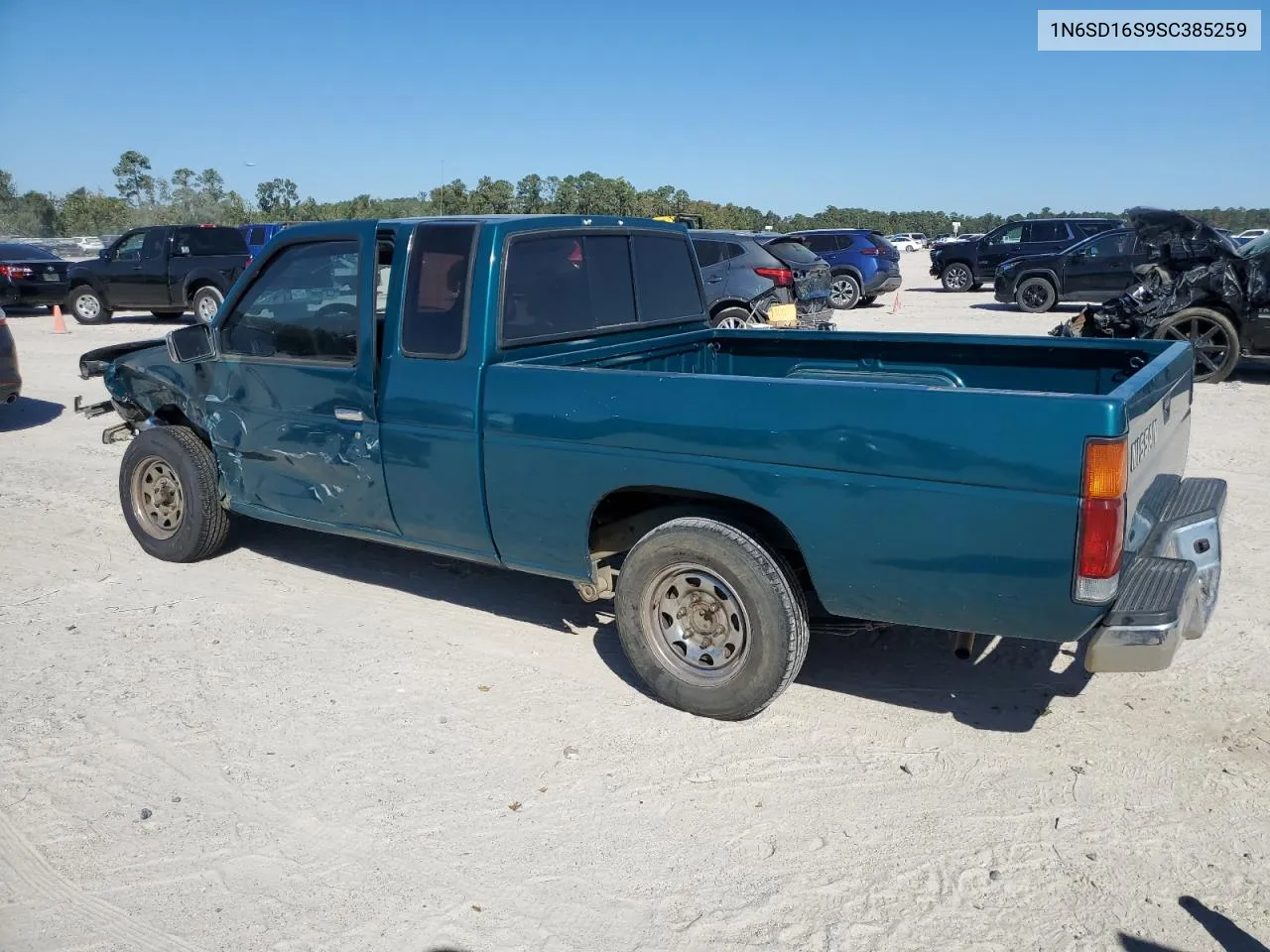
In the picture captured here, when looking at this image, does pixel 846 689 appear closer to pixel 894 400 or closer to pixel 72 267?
pixel 894 400

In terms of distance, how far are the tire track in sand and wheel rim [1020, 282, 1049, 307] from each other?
59.5ft

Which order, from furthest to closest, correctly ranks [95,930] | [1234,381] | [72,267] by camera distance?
[72,267]
[1234,381]
[95,930]

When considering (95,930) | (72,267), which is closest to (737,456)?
(95,930)

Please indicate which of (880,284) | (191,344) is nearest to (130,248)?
(880,284)

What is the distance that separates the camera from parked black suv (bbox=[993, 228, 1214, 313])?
1730 centimetres

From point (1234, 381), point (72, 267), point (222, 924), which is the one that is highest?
point (72, 267)

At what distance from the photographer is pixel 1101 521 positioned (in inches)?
122

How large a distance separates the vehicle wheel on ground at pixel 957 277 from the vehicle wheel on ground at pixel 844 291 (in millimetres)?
4371

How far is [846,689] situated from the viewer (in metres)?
4.42

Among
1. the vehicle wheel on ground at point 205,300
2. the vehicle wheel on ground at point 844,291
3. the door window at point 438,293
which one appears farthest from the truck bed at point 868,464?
the vehicle wheel on ground at point 844,291

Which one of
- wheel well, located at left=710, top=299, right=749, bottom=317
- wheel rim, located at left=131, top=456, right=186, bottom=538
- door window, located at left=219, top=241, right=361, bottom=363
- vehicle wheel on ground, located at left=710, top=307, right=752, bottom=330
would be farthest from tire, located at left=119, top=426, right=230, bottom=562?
wheel well, located at left=710, top=299, right=749, bottom=317

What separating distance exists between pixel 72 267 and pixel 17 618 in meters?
16.9

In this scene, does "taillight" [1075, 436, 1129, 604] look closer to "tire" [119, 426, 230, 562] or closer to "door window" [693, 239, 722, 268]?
"tire" [119, 426, 230, 562]

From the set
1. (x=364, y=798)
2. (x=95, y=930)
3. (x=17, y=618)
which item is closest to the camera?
(x=95, y=930)
